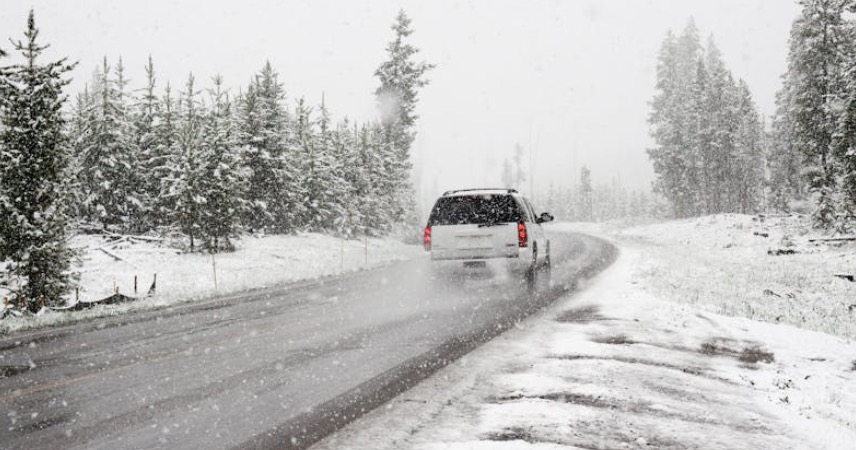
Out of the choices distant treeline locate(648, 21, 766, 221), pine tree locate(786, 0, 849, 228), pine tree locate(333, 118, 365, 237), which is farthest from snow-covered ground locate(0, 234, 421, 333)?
distant treeline locate(648, 21, 766, 221)

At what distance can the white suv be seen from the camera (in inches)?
468

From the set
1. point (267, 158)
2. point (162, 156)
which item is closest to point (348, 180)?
point (267, 158)

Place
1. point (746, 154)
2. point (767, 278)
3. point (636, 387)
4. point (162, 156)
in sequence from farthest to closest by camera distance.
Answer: point (746, 154), point (162, 156), point (767, 278), point (636, 387)

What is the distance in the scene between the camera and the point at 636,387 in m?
5.20

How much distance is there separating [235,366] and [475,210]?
6946 mm

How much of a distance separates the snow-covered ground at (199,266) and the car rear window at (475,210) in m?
5.92

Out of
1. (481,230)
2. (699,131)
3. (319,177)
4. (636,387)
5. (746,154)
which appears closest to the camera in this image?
(636,387)

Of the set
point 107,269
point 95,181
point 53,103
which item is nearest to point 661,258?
point 53,103

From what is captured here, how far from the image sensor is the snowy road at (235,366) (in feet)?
14.6

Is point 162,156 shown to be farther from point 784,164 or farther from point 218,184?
point 784,164

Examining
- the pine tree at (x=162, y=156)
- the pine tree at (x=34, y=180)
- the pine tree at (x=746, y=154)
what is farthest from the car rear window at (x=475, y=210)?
the pine tree at (x=746, y=154)

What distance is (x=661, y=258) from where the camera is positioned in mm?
20484

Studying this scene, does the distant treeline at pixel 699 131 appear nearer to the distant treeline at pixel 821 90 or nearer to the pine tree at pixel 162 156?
the distant treeline at pixel 821 90

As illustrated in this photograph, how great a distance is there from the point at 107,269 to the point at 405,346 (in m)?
20.3
